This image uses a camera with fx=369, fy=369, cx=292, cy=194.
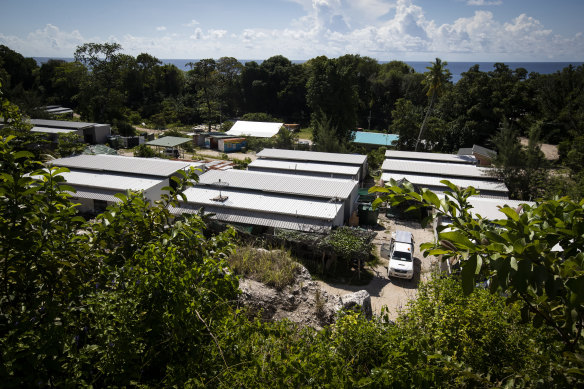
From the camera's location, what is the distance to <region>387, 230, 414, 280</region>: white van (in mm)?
15569

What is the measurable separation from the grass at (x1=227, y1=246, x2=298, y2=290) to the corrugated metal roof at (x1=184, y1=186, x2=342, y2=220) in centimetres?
783

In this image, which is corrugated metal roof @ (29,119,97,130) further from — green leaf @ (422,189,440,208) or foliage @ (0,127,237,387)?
green leaf @ (422,189,440,208)

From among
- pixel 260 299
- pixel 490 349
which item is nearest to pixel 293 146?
pixel 260 299

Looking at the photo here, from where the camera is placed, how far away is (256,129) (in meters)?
48.4

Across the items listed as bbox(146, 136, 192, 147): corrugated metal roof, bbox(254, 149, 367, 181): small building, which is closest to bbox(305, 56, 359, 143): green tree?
bbox(254, 149, 367, 181): small building

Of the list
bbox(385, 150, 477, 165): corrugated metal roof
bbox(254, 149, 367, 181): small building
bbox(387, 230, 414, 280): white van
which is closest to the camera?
bbox(387, 230, 414, 280): white van

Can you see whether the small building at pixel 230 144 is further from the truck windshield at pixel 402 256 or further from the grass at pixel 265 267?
the grass at pixel 265 267

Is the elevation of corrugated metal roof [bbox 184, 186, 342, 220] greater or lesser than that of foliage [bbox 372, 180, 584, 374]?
lesser

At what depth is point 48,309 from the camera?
9.60 feet

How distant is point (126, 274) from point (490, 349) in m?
4.39

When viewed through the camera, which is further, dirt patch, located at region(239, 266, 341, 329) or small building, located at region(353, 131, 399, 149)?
small building, located at region(353, 131, 399, 149)

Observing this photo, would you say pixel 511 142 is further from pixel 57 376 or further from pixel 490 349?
pixel 57 376

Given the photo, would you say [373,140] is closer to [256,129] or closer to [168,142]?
[256,129]

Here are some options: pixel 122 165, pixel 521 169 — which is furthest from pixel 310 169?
pixel 521 169
